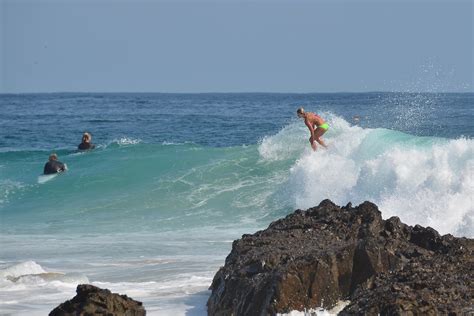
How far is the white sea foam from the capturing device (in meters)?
14.6

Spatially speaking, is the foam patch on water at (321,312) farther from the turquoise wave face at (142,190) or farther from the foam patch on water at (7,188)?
the foam patch on water at (7,188)

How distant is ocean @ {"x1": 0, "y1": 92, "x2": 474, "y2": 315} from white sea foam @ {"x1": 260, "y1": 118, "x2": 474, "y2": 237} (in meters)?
0.03

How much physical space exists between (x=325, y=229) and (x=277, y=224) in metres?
0.58

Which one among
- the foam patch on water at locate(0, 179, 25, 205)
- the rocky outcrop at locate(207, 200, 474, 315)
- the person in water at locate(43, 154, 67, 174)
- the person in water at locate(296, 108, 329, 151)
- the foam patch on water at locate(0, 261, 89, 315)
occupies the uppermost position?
the person in water at locate(296, 108, 329, 151)

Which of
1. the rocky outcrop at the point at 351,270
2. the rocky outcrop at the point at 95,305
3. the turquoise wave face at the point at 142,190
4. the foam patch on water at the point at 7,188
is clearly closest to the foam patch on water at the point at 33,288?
the rocky outcrop at the point at 351,270

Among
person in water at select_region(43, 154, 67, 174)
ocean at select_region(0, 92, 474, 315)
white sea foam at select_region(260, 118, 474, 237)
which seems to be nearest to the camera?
ocean at select_region(0, 92, 474, 315)

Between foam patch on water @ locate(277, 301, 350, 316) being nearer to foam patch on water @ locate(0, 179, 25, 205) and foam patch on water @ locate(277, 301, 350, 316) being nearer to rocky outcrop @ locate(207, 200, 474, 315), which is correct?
rocky outcrop @ locate(207, 200, 474, 315)

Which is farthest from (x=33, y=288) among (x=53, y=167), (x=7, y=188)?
(x=53, y=167)

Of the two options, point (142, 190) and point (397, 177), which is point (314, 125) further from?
point (142, 190)

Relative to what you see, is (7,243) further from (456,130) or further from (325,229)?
(456,130)

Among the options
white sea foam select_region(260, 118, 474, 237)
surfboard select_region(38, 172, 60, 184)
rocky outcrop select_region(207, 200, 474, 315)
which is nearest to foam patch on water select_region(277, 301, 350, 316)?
rocky outcrop select_region(207, 200, 474, 315)

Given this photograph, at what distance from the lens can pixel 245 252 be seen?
861 centimetres

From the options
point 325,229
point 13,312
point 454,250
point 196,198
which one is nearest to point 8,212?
point 196,198

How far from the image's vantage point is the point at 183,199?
20281 millimetres
